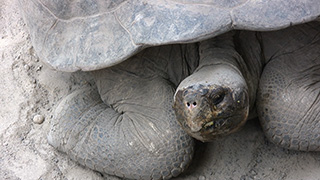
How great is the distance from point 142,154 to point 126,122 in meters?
0.22

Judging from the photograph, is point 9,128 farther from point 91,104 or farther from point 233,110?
point 233,110

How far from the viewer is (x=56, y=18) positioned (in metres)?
2.21

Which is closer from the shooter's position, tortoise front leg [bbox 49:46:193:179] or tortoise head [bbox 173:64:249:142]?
tortoise head [bbox 173:64:249:142]

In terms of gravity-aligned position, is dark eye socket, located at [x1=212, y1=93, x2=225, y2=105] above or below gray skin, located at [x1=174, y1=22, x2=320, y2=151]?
above

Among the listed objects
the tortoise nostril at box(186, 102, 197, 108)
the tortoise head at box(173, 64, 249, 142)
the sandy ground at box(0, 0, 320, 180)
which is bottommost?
the sandy ground at box(0, 0, 320, 180)

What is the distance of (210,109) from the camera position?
5.50 ft

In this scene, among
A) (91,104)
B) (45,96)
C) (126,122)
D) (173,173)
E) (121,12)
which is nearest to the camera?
(121,12)

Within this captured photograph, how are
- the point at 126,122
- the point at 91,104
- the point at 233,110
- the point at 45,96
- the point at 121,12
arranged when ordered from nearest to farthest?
the point at 233,110 → the point at 121,12 → the point at 126,122 → the point at 91,104 → the point at 45,96

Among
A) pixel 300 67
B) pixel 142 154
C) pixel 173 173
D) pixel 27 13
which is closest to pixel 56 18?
pixel 27 13

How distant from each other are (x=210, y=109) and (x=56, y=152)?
1.13 meters

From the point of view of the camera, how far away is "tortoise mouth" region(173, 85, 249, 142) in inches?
65.9

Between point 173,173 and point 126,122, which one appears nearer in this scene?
point 173,173

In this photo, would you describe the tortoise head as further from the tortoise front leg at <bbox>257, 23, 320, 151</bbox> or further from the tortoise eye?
the tortoise front leg at <bbox>257, 23, 320, 151</bbox>

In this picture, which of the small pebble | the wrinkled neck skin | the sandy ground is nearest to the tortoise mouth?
the wrinkled neck skin
